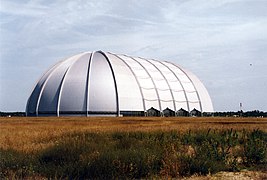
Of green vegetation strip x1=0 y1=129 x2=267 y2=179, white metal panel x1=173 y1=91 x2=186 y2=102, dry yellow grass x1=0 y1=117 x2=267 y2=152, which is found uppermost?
white metal panel x1=173 y1=91 x2=186 y2=102

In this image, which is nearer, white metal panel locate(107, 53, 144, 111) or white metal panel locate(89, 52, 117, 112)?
A: white metal panel locate(89, 52, 117, 112)

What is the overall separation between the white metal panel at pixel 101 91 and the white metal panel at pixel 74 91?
4.36 feet

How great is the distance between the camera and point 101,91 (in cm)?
6806

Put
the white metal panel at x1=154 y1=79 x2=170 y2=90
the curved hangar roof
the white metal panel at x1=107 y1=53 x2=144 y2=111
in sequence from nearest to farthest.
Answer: the curved hangar roof, the white metal panel at x1=107 y1=53 x2=144 y2=111, the white metal panel at x1=154 y1=79 x2=170 y2=90

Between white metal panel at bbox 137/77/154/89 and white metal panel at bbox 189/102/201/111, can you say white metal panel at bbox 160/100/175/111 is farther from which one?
white metal panel at bbox 189/102/201/111

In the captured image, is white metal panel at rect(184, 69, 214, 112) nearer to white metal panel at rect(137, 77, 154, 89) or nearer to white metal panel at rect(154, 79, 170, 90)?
white metal panel at rect(154, 79, 170, 90)

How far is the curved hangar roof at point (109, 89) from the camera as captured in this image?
2670 inches

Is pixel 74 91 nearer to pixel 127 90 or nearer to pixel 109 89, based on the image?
pixel 109 89

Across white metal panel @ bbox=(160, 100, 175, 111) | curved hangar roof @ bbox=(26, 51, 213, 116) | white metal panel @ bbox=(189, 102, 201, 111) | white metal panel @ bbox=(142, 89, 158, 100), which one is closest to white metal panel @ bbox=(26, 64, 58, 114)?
curved hangar roof @ bbox=(26, 51, 213, 116)

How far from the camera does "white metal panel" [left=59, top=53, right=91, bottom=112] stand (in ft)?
221

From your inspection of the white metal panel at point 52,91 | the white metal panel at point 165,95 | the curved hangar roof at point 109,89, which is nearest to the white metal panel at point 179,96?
the curved hangar roof at point 109,89

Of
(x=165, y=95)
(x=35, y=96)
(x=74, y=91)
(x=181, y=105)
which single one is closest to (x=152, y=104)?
(x=165, y=95)

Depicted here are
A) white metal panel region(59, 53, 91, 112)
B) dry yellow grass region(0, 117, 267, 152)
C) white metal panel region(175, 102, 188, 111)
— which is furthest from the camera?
white metal panel region(175, 102, 188, 111)

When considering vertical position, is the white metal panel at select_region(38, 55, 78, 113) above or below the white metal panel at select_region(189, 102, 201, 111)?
above
